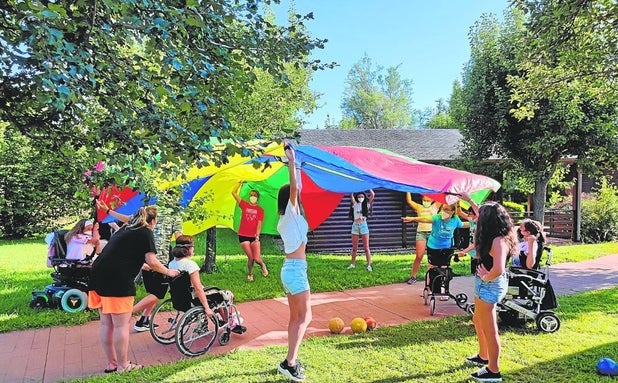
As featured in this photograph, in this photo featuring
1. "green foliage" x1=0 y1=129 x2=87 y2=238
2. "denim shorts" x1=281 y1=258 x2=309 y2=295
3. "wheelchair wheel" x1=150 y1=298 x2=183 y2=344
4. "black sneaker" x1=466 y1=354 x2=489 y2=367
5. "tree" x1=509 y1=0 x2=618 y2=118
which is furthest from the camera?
"green foliage" x1=0 y1=129 x2=87 y2=238

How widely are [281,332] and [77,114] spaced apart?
3569mm

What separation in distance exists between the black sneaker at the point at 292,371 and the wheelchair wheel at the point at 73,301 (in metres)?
3.80

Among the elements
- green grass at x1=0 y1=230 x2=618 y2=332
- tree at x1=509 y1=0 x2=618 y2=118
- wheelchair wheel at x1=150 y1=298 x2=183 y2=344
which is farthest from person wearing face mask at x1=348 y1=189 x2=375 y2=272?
wheelchair wheel at x1=150 y1=298 x2=183 y2=344

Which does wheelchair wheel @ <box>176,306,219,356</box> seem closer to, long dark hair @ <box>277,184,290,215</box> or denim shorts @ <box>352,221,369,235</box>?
long dark hair @ <box>277,184,290,215</box>

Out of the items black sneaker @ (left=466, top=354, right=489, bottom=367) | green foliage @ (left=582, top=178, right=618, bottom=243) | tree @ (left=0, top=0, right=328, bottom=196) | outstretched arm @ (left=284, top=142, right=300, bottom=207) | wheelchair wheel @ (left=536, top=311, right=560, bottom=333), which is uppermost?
tree @ (left=0, top=0, right=328, bottom=196)

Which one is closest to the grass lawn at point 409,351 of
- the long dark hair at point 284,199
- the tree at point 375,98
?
the long dark hair at point 284,199

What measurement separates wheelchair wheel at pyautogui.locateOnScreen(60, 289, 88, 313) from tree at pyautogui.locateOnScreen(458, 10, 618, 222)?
1121cm

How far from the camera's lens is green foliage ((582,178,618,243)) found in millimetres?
15781

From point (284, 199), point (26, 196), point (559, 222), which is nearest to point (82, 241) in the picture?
point (284, 199)

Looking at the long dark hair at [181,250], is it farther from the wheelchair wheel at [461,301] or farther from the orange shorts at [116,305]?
the wheelchair wheel at [461,301]

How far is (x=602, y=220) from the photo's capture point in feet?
52.1

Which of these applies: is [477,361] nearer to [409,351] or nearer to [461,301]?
[409,351]

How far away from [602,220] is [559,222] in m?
1.29

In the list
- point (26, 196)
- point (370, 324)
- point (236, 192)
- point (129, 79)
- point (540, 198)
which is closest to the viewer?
point (129, 79)
